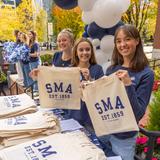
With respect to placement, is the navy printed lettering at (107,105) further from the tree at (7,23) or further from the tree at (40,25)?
the tree at (40,25)

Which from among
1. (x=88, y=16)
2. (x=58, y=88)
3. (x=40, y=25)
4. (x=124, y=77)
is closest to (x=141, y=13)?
(x=40, y=25)

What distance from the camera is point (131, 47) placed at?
1809 mm

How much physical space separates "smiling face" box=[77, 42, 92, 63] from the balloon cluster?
135cm

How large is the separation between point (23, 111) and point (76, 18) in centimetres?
1532

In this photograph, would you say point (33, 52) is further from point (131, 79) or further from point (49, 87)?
point (131, 79)

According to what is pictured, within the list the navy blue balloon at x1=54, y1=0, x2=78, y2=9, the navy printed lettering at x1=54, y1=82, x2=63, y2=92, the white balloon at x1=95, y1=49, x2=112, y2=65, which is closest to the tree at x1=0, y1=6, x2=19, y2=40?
the navy blue balloon at x1=54, y1=0, x2=78, y2=9

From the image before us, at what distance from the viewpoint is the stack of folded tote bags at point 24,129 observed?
5.00 feet

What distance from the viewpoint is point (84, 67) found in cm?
229

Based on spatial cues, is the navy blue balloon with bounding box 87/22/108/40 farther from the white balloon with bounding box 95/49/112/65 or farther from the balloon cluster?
the white balloon with bounding box 95/49/112/65

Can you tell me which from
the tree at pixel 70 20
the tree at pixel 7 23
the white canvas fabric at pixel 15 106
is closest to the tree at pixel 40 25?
the tree at pixel 70 20

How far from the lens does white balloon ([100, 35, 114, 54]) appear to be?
12.8 feet

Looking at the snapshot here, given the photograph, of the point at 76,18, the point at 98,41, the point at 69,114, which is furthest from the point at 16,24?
Result: the point at 69,114

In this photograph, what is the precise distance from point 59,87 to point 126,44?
0.59m

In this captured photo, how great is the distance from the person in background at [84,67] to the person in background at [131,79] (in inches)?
8.8
